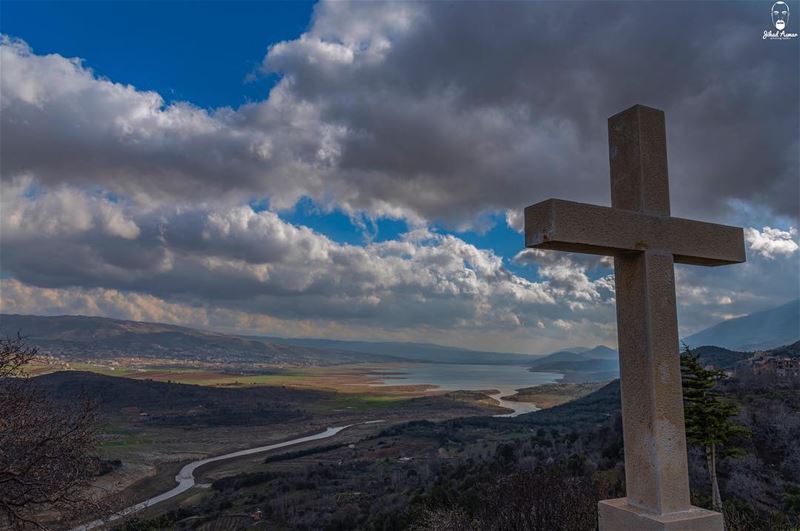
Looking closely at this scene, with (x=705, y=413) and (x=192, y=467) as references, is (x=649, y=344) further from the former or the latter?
(x=192, y=467)

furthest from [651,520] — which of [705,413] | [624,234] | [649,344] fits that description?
[705,413]

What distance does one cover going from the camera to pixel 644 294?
4727 mm

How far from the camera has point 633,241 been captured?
4816mm

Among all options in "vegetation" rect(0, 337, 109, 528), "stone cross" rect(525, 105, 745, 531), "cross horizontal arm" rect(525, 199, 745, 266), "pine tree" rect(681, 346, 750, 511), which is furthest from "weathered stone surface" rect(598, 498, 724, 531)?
"pine tree" rect(681, 346, 750, 511)

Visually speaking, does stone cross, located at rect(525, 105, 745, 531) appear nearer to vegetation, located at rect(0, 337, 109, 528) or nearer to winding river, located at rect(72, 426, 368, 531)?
vegetation, located at rect(0, 337, 109, 528)

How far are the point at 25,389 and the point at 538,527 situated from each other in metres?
11.3

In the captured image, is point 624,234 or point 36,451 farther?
point 36,451

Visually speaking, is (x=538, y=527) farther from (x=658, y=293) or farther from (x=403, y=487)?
(x=403, y=487)

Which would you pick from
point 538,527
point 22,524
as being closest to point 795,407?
point 538,527

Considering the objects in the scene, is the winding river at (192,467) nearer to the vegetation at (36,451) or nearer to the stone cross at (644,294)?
the vegetation at (36,451)

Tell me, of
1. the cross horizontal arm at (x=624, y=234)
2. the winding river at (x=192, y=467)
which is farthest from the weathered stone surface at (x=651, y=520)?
the winding river at (x=192, y=467)

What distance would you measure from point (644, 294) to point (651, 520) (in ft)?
5.85

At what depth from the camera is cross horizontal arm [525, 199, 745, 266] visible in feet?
14.4

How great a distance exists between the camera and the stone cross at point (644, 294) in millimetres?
4457
